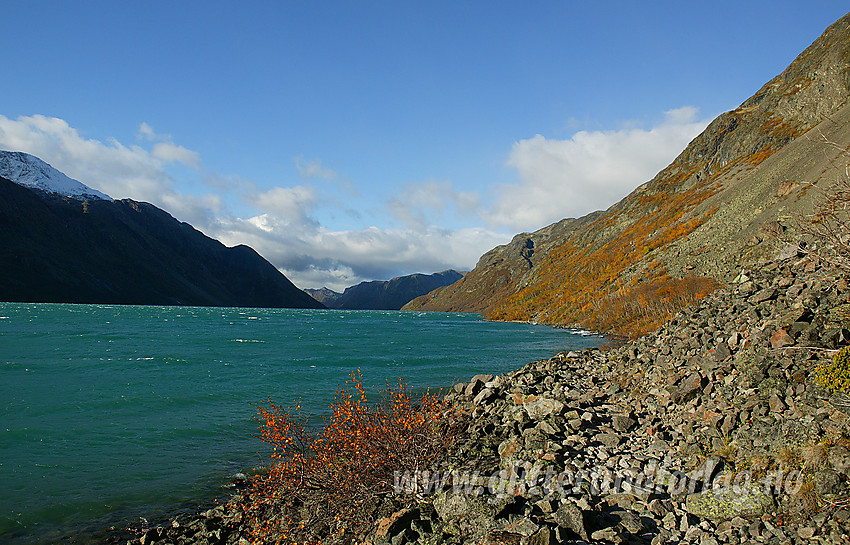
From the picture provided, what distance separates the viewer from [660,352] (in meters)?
16.9

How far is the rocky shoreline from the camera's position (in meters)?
7.41

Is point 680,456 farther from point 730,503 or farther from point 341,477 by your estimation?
point 341,477

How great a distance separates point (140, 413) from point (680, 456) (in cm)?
2470

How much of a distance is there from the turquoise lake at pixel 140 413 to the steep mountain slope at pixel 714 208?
2200cm

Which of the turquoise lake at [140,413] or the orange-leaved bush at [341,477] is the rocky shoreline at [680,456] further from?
the turquoise lake at [140,413]

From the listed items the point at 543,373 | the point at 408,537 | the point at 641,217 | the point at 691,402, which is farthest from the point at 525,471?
the point at 641,217

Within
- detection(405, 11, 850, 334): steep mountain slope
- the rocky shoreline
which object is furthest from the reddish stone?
detection(405, 11, 850, 334): steep mountain slope

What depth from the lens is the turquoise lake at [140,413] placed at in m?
13.4

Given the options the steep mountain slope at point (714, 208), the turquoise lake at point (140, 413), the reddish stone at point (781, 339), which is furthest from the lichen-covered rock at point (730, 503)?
the turquoise lake at point (140, 413)

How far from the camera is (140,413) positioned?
23.2 metres

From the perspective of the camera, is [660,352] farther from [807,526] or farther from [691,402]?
[807,526]

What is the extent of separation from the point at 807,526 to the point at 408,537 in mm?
6302

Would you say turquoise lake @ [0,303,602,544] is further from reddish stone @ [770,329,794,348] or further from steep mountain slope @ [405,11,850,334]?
steep mountain slope @ [405,11,850,334]

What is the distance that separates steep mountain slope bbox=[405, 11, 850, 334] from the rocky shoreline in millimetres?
7857
